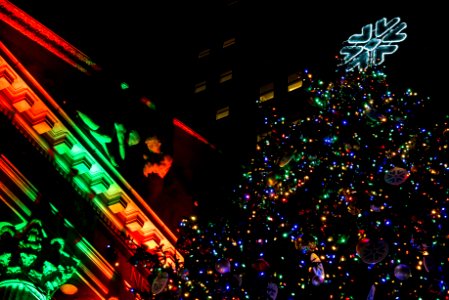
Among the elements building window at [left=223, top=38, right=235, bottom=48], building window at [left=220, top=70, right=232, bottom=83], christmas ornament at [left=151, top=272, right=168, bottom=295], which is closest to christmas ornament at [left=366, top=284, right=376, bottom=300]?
christmas ornament at [left=151, top=272, right=168, bottom=295]

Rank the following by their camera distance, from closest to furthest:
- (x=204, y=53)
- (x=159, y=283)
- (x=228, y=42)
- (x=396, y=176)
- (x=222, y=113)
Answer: (x=396, y=176) < (x=159, y=283) < (x=222, y=113) < (x=228, y=42) < (x=204, y=53)

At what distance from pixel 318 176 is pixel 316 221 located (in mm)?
1176

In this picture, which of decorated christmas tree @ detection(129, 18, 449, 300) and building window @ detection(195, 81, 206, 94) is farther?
building window @ detection(195, 81, 206, 94)

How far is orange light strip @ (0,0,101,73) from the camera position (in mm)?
19906

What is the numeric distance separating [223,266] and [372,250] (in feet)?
11.2

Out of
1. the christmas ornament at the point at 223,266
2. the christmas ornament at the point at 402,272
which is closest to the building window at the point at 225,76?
the christmas ornament at the point at 223,266

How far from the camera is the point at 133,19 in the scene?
39.4 m

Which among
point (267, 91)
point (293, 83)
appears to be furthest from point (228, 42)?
point (293, 83)

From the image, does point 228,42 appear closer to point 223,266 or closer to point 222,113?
point 222,113

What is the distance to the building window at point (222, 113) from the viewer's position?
37812 millimetres

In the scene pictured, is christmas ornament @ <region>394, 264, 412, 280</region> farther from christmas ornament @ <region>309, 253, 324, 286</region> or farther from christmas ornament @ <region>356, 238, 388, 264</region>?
christmas ornament @ <region>309, 253, 324, 286</region>

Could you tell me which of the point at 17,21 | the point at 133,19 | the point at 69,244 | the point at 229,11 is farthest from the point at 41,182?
the point at 229,11

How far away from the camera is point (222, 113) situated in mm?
38094

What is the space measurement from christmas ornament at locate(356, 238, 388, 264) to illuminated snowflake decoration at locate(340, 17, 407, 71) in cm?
1861
